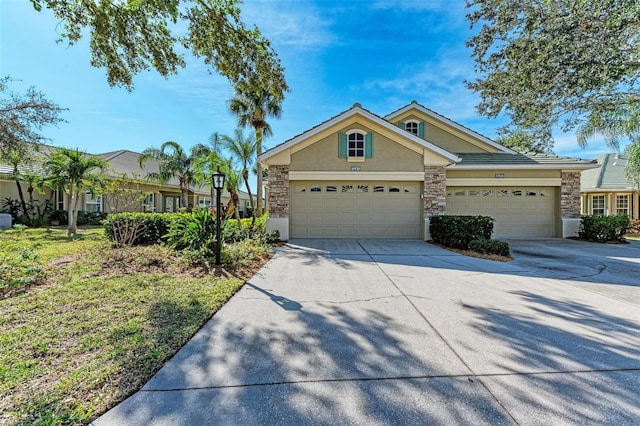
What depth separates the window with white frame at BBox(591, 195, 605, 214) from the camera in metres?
19.8

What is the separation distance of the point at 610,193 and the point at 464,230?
58.6 feet

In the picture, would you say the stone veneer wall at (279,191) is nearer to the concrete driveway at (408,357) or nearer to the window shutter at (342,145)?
the window shutter at (342,145)

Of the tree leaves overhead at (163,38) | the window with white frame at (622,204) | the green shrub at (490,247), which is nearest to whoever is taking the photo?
the tree leaves overhead at (163,38)

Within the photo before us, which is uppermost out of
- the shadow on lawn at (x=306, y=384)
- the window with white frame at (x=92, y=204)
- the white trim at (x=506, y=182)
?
the white trim at (x=506, y=182)

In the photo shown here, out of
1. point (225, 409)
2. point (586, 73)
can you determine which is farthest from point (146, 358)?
point (586, 73)

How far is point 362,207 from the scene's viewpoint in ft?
38.8

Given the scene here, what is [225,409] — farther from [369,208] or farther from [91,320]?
[369,208]

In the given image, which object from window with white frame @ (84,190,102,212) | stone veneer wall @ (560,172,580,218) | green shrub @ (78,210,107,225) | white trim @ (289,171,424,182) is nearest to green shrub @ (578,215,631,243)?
stone veneer wall @ (560,172,580,218)

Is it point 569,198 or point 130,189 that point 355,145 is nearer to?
point 569,198

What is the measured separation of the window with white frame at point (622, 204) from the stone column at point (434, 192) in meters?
Result: 17.0

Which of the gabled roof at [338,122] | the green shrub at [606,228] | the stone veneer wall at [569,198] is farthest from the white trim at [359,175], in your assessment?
the green shrub at [606,228]

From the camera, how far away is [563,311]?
4184mm

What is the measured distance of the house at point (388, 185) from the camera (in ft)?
38.0

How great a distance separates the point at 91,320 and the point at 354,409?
141 inches
